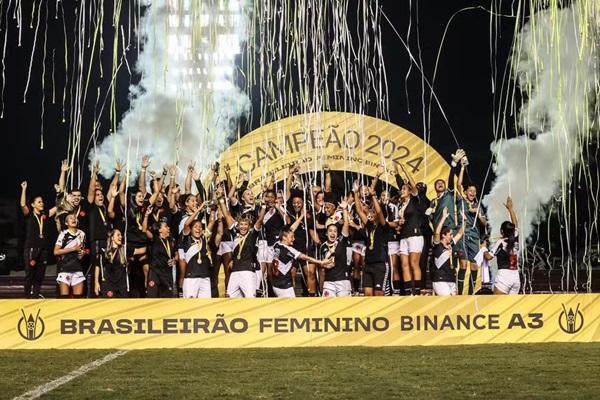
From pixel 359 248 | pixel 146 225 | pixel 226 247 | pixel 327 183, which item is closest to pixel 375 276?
pixel 359 248

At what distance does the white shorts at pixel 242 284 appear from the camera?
10641 mm

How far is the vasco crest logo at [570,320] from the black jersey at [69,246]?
5829 millimetres

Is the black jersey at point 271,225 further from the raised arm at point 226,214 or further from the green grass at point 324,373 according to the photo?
the green grass at point 324,373

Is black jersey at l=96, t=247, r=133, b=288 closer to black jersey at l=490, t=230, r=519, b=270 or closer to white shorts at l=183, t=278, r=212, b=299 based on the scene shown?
white shorts at l=183, t=278, r=212, b=299

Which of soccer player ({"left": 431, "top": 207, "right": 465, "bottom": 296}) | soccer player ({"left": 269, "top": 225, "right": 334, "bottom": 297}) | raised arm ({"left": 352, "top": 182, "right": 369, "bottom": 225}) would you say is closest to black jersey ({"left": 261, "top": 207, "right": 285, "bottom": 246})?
soccer player ({"left": 269, "top": 225, "right": 334, "bottom": 297})

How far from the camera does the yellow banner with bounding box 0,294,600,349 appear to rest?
8.80 meters

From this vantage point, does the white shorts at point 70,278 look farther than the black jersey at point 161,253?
No

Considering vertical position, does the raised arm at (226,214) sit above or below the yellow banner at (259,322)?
above

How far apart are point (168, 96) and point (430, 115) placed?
6.40 meters

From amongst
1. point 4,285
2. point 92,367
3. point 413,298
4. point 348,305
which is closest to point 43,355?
point 92,367

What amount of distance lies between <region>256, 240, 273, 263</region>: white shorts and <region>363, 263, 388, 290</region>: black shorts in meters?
1.30

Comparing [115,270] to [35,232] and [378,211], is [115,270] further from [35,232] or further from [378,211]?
[378,211]

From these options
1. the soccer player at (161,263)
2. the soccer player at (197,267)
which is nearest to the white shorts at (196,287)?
the soccer player at (197,267)

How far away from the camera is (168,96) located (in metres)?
19.7
